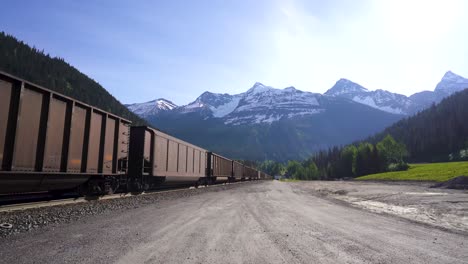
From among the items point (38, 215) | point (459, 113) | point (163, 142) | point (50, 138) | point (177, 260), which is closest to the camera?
point (177, 260)

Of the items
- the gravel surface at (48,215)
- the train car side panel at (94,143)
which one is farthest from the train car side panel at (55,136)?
the train car side panel at (94,143)

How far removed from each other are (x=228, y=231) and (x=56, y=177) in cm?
718

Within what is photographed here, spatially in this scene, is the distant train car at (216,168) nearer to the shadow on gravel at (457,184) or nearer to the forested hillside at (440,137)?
the shadow on gravel at (457,184)

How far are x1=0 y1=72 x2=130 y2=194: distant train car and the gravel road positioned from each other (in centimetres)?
253

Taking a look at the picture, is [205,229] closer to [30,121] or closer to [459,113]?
[30,121]

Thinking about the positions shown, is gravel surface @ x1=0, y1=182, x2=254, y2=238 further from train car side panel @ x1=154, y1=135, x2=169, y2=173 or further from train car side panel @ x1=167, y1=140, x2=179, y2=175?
train car side panel @ x1=167, y1=140, x2=179, y2=175

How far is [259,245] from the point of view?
738 cm

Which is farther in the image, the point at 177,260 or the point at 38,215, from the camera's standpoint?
the point at 38,215

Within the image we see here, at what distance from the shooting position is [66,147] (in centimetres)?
1231

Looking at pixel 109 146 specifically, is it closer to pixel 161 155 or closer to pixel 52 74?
pixel 161 155

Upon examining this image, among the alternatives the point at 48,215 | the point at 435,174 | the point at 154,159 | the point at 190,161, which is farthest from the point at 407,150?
the point at 48,215

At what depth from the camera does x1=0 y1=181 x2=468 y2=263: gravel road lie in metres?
6.26

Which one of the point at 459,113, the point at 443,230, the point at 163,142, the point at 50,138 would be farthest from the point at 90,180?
the point at 459,113

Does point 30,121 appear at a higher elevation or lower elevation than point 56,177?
higher
